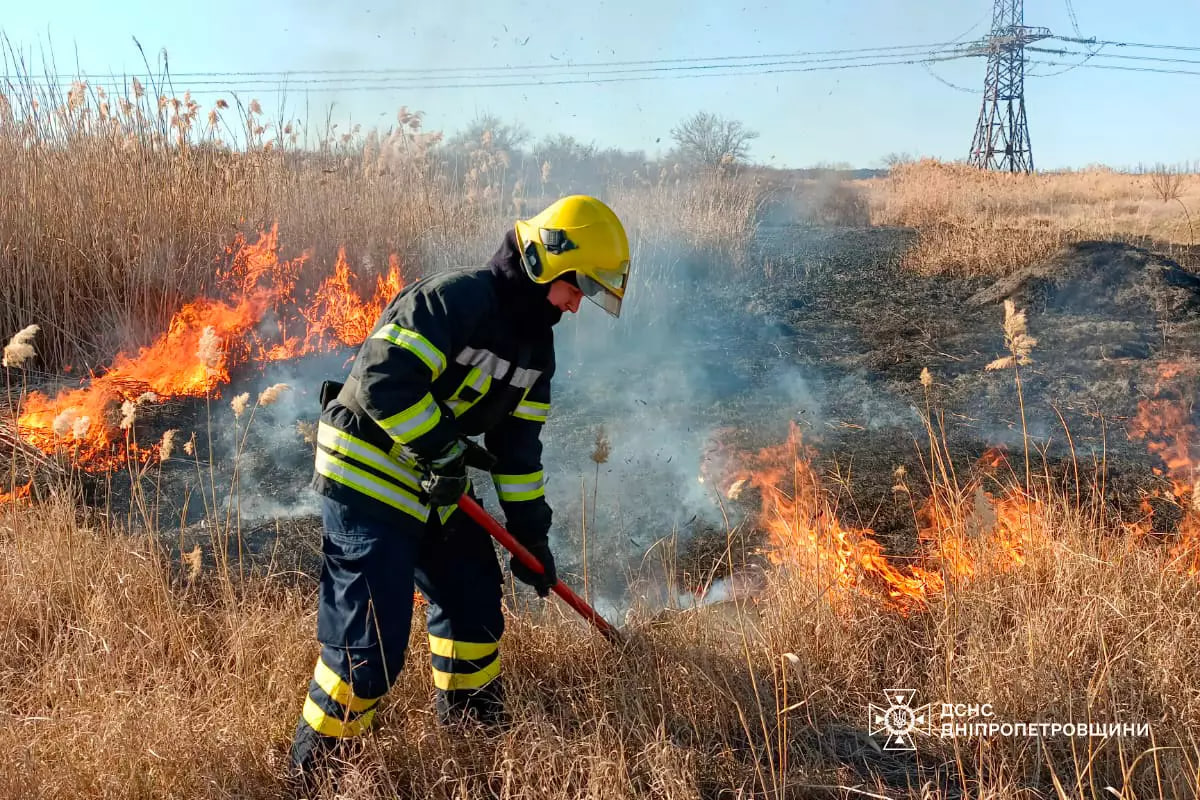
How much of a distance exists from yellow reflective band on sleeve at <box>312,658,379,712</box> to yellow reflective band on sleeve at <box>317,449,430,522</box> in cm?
54

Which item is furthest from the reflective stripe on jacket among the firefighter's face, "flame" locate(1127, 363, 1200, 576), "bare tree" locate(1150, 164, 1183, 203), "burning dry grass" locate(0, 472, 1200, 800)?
"bare tree" locate(1150, 164, 1183, 203)

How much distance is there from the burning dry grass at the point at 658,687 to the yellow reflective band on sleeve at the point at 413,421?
0.99 m

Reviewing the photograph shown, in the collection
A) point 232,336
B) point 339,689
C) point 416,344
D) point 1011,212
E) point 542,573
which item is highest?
point 1011,212

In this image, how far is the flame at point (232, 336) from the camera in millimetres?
5367

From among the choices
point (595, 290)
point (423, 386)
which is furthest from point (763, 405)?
point (423, 386)

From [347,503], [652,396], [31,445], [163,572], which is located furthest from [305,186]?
[347,503]

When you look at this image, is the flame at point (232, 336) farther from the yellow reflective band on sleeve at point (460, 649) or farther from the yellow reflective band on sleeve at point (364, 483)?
the yellow reflective band on sleeve at point (460, 649)

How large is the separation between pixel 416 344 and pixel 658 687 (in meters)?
1.50

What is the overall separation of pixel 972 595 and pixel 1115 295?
20.3ft

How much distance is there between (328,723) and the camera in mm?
2330

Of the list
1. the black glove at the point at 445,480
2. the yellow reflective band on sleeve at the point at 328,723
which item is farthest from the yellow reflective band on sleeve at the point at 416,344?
the yellow reflective band on sleeve at the point at 328,723

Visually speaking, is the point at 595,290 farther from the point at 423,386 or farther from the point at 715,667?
the point at 715,667

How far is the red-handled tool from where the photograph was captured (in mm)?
2553

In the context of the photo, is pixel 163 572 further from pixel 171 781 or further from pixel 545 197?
pixel 545 197
